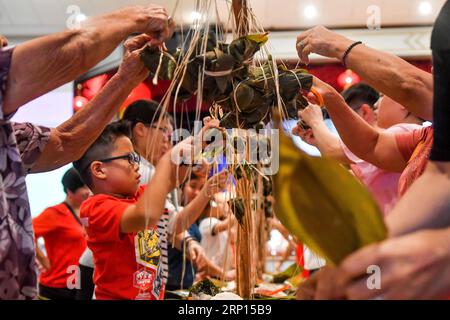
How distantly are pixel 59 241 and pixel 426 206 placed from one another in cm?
272

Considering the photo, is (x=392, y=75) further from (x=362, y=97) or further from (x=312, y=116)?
(x=362, y=97)

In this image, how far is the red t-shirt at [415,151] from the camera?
118 cm

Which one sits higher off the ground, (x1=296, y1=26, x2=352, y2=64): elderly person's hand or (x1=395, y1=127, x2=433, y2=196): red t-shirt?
(x1=296, y1=26, x2=352, y2=64): elderly person's hand

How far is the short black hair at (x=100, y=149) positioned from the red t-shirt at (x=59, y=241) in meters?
1.37

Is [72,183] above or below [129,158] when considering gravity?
below

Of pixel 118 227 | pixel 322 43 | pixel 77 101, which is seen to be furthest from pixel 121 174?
pixel 77 101

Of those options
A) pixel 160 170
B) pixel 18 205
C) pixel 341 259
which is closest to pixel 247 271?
pixel 160 170

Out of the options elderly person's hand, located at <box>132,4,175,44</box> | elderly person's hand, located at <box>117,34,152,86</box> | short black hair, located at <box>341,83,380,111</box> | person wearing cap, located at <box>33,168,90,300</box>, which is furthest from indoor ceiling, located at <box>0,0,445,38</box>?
elderly person's hand, located at <box>132,4,175,44</box>

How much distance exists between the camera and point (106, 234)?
5.16 feet

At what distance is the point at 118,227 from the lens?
1.54 m

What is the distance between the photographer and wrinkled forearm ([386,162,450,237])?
2.24 ft

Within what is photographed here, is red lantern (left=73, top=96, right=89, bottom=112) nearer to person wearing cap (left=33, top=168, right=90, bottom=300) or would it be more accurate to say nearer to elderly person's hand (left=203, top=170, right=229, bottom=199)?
person wearing cap (left=33, top=168, right=90, bottom=300)

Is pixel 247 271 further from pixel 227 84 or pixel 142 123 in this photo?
pixel 142 123
